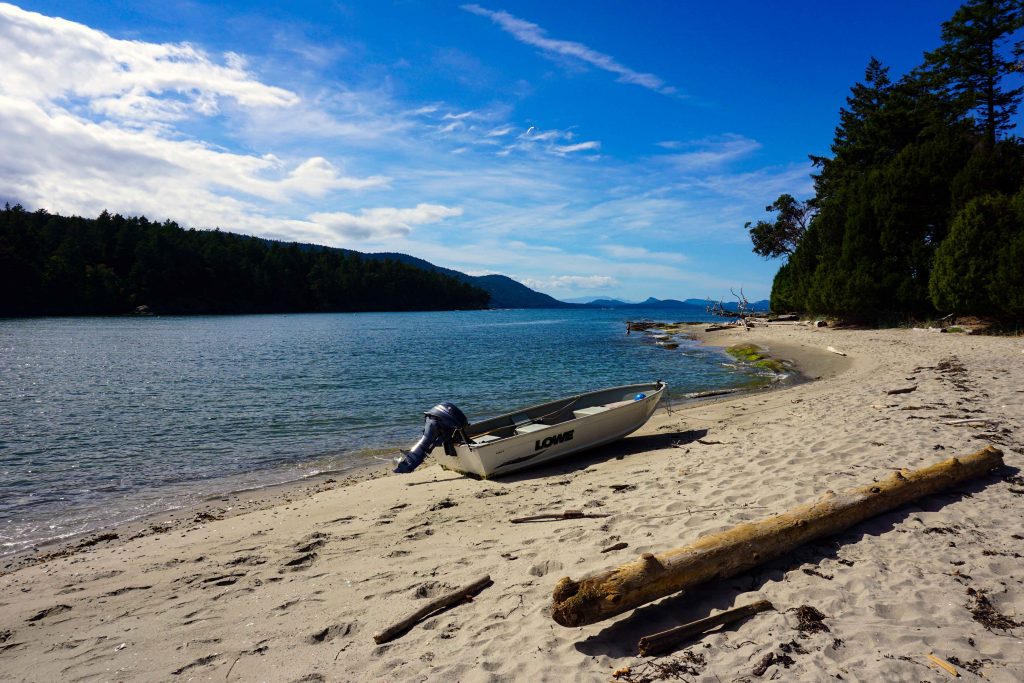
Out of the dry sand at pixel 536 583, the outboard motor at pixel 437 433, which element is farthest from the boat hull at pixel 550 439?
the dry sand at pixel 536 583

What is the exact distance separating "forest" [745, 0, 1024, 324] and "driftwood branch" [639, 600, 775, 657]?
93.3ft

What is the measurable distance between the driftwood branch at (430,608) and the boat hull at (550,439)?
4.80 meters

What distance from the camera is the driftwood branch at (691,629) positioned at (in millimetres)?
3932

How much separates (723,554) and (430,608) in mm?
2658

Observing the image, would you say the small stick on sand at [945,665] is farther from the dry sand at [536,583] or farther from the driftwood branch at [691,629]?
the driftwood branch at [691,629]

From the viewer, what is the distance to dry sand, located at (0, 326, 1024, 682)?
157 inches

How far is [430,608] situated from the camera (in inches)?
193

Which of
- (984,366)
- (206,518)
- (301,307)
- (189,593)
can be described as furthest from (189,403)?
(301,307)

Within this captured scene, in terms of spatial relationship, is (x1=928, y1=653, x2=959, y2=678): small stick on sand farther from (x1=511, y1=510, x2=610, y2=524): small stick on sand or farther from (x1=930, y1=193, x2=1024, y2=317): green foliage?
(x1=930, y1=193, x2=1024, y2=317): green foliage

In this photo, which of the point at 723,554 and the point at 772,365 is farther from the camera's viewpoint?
the point at 772,365

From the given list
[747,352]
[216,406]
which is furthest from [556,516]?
[747,352]

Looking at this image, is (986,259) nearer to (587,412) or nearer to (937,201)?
(937,201)

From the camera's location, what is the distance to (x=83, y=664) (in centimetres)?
466

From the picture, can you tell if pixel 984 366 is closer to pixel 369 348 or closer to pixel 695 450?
pixel 695 450
